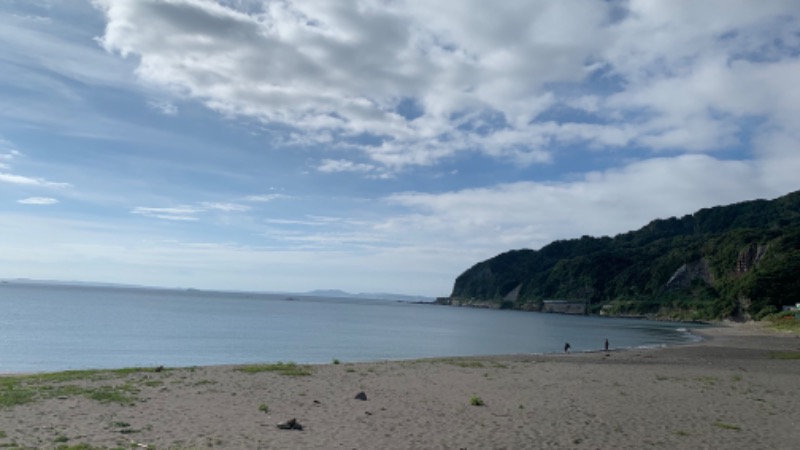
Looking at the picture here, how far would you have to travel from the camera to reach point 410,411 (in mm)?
17328

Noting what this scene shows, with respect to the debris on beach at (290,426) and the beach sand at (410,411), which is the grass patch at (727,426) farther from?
the debris on beach at (290,426)

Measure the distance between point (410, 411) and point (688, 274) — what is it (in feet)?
638

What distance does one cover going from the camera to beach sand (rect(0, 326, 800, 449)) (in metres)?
13.2

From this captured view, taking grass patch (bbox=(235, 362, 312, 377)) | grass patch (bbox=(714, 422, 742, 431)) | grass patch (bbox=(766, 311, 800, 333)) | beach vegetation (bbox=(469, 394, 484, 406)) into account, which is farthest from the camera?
grass patch (bbox=(766, 311, 800, 333))

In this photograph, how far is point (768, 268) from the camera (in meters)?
138

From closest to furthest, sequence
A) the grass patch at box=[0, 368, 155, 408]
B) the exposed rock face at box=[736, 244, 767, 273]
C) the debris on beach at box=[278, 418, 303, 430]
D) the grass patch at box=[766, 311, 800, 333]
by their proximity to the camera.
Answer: the debris on beach at box=[278, 418, 303, 430], the grass patch at box=[0, 368, 155, 408], the grass patch at box=[766, 311, 800, 333], the exposed rock face at box=[736, 244, 767, 273]

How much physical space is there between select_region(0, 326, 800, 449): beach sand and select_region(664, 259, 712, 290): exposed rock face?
17442cm

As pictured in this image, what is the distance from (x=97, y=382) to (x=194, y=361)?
2087 centimetres

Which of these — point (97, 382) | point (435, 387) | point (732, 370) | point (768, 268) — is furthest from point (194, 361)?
point (768, 268)

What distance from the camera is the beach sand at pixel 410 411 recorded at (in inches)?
519

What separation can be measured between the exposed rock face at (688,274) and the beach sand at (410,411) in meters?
174

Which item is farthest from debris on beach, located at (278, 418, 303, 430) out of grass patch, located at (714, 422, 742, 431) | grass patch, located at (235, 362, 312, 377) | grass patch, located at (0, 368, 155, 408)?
grass patch, located at (235, 362, 312, 377)

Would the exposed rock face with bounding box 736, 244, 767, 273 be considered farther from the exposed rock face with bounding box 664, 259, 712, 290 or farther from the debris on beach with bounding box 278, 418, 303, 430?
the debris on beach with bounding box 278, 418, 303, 430

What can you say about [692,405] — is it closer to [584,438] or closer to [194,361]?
[584,438]
